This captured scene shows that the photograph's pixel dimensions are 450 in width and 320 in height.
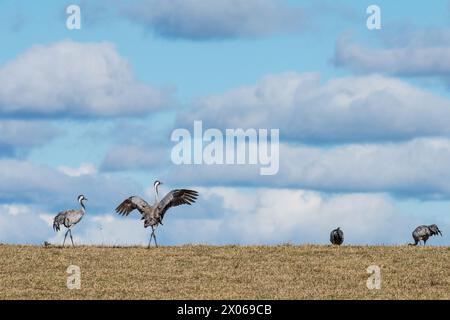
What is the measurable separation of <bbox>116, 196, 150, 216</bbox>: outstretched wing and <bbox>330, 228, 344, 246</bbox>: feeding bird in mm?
7932

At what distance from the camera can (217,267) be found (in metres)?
35.3

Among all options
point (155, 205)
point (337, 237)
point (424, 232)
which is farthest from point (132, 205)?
point (424, 232)

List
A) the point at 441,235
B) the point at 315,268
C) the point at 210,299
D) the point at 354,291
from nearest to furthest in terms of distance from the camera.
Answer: the point at 210,299 → the point at 354,291 → the point at 315,268 → the point at 441,235

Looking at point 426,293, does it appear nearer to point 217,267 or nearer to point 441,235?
point 217,267

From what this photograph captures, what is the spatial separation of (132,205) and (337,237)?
865 centimetres

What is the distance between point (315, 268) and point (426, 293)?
17.4 feet

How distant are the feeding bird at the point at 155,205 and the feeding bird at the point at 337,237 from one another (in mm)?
6729

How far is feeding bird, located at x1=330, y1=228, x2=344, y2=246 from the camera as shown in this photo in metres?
43.7

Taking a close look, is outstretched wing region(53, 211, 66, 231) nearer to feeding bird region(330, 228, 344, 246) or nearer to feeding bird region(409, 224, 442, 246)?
feeding bird region(330, 228, 344, 246)

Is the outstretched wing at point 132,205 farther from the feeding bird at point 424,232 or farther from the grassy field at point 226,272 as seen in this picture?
the feeding bird at point 424,232
